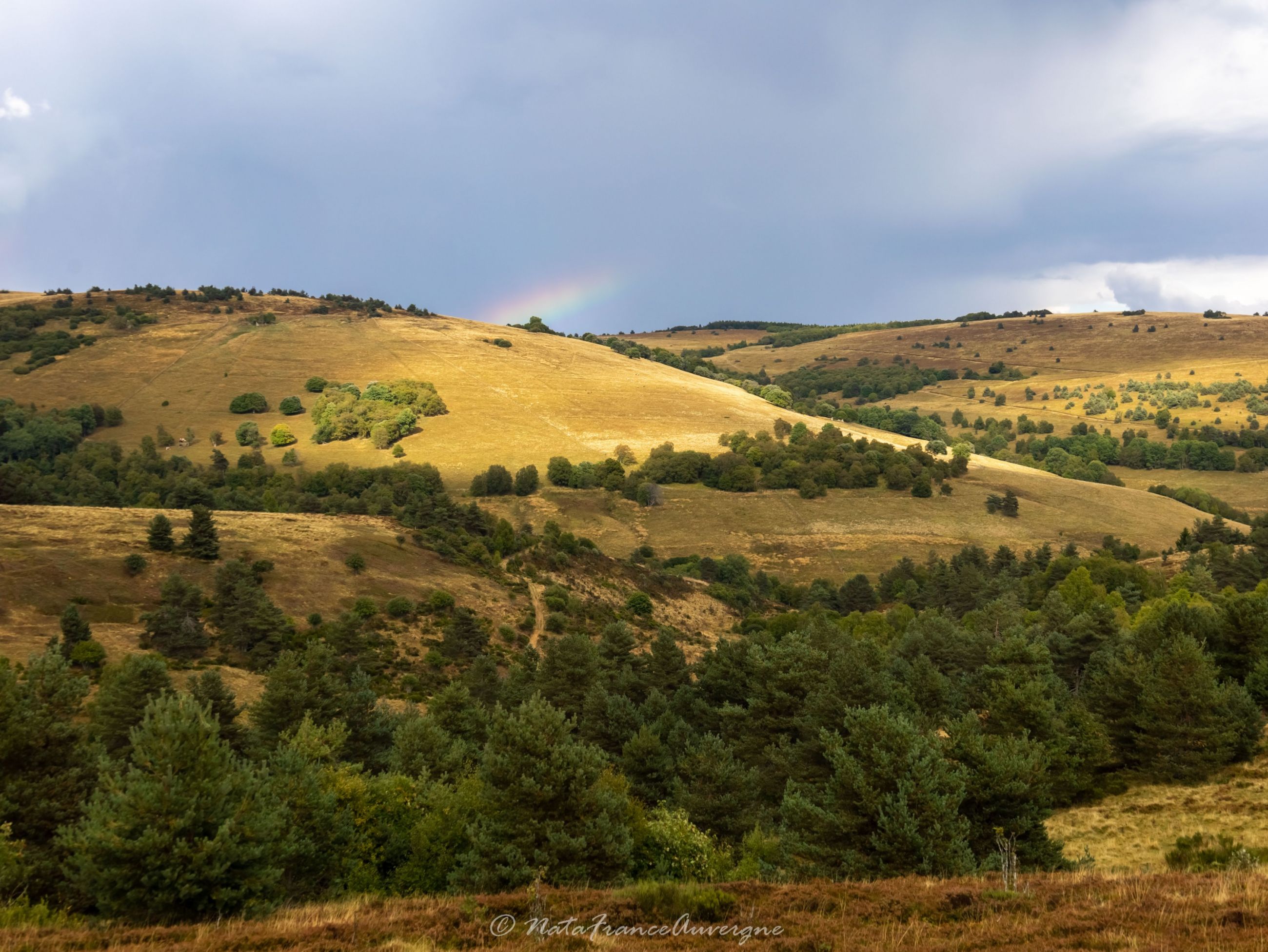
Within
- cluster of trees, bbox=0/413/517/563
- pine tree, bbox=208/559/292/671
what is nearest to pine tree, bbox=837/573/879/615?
cluster of trees, bbox=0/413/517/563

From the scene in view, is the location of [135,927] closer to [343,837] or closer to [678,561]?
[343,837]

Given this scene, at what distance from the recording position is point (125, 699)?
41125 millimetres

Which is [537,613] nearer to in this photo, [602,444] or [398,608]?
[398,608]

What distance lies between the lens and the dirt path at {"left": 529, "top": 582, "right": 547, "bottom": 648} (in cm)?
8638

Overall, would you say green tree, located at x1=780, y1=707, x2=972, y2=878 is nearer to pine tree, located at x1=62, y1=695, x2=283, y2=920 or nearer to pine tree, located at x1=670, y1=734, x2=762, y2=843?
pine tree, located at x1=670, y1=734, x2=762, y2=843

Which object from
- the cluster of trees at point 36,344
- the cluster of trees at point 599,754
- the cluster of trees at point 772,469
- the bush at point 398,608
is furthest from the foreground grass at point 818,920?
the cluster of trees at point 36,344

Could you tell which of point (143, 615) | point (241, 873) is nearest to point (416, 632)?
point (143, 615)

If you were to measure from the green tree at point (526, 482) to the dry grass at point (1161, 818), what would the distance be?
346 ft

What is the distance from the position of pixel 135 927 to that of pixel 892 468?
149m

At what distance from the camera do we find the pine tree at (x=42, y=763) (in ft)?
84.1

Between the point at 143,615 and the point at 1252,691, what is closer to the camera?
the point at 1252,691

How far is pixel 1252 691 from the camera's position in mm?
50312

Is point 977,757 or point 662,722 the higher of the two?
point 977,757

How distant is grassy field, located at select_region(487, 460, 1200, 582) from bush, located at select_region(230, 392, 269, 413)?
68.9m
